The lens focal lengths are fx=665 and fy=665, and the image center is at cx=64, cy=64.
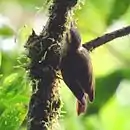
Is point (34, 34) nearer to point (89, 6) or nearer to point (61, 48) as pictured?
point (61, 48)

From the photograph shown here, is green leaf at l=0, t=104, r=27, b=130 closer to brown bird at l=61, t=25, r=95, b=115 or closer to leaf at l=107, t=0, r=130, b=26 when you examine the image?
brown bird at l=61, t=25, r=95, b=115

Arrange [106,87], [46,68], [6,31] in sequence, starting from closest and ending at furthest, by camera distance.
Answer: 1. [46,68]
2. [6,31]
3. [106,87]

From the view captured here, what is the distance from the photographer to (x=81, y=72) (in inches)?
62.9

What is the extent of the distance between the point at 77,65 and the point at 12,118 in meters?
0.20

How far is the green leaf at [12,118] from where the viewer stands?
153 centimetres

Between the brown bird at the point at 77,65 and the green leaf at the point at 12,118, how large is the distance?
0.44ft

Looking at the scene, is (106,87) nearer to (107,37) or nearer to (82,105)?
(82,105)

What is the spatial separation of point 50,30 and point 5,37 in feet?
3.68

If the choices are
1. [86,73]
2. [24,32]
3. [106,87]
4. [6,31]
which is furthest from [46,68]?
[106,87]

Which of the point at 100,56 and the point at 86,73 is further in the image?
the point at 100,56

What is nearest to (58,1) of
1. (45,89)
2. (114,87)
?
(45,89)

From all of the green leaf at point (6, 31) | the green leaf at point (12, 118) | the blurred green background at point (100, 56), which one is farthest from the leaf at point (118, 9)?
the green leaf at point (12, 118)

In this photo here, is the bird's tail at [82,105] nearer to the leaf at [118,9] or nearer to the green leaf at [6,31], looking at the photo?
the green leaf at [6,31]

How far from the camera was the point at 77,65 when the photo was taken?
161cm
